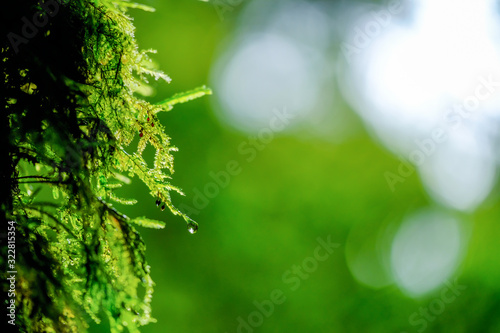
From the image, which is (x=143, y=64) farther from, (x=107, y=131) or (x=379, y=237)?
(x=379, y=237)

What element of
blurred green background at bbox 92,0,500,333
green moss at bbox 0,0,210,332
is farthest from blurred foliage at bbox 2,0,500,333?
green moss at bbox 0,0,210,332

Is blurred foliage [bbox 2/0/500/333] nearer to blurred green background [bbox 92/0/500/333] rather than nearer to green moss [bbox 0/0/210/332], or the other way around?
blurred green background [bbox 92/0/500/333]

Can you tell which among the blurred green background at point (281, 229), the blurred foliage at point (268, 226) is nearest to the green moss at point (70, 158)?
the blurred foliage at point (268, 226)

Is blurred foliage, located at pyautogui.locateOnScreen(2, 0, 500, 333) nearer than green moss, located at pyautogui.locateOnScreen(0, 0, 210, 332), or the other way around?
green moss, located at pyautogui.locateOnScreen(0, 0, 210, 332)

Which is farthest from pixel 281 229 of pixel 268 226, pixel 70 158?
pixel 70 158

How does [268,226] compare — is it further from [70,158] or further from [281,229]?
[70,158]

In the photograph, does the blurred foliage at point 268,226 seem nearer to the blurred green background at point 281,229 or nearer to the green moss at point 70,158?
the blurred green background at point 281,229
